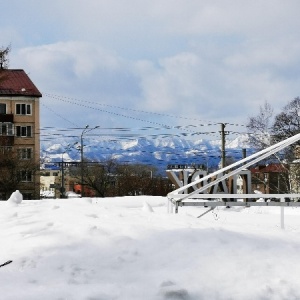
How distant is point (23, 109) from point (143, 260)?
169ft

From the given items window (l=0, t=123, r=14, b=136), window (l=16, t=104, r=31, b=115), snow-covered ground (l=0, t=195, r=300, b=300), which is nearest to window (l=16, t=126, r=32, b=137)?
window (l=0, t=123, r=14, b=136)

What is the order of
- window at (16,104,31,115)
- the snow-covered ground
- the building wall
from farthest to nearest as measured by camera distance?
window at (16,104,31,115) < the building wall < the snow-covered ground

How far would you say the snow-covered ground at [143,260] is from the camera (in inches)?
200

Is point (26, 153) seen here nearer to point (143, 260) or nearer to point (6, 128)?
point (6, 128)

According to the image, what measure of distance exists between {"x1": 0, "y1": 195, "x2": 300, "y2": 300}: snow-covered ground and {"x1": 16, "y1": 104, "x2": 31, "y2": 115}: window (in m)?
49.3

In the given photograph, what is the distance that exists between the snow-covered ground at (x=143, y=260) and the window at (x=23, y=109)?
162ft

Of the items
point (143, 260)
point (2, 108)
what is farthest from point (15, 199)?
point (2, 108)

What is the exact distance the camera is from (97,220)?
24.2 feet

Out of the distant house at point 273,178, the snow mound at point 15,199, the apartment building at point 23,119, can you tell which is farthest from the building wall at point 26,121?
the snow mound at point 15,199

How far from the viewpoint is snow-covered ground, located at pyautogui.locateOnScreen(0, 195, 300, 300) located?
508 cm

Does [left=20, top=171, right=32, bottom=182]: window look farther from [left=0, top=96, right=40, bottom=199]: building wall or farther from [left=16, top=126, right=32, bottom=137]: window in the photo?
[left=16, top=126, right=32, bottom=137]: window

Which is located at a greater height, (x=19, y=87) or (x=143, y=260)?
(x=19, y=87)

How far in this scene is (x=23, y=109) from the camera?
55188 mm

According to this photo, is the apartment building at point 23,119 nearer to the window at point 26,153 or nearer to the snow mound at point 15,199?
the window at point 26,153
